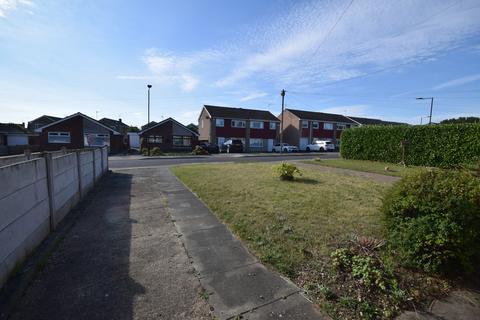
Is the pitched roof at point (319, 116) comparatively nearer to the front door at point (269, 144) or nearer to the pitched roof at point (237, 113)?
the pitched roof at point (237, 113)

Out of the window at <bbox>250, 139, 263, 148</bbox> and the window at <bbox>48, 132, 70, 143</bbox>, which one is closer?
the window at <bbox>48, 132, 70, 143</bbox>

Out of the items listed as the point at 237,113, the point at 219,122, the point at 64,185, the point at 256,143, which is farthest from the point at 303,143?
the point at 64,185

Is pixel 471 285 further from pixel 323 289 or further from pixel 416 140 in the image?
pixel 416 140

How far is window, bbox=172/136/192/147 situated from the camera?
35.9 m

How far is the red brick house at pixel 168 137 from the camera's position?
112ft

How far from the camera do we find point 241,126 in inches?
1599

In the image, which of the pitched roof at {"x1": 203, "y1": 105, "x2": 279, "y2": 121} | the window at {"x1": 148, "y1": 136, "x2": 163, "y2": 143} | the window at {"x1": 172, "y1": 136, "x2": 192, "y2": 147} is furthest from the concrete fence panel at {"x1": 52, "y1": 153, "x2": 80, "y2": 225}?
the pitched roof at {"x1": 203, "y1": 105, "x2": 279, "y2": 121}

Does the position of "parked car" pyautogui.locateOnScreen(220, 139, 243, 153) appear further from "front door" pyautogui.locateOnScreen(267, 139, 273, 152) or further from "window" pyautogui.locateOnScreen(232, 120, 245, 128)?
"front door" pyautogui.locateOnScreen(267, 139, 273, 152)

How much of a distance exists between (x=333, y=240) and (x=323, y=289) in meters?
1.47

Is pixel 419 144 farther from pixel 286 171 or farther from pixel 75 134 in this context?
pixel 75 134

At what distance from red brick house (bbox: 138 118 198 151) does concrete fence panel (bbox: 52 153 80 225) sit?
28.0 metres

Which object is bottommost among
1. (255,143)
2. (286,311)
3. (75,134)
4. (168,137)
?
(286,311)

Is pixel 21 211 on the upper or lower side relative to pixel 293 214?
upper

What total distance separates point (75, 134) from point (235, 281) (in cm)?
3542
